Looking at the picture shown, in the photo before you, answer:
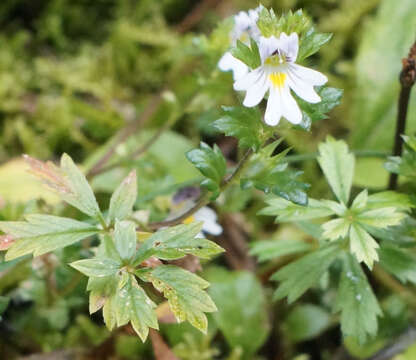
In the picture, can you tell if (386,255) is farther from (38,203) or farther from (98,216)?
(38,203)

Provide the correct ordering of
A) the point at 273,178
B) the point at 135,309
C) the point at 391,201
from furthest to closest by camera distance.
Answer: the point at 391,201
the point at 273,178
the point at 135,309

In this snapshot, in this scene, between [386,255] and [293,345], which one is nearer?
[386,255]

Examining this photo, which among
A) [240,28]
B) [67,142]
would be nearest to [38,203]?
[240,28]

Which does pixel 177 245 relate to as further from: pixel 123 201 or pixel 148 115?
pixel 148 115

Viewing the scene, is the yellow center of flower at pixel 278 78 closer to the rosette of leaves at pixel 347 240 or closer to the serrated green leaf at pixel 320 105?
the serrated green leaf at pixel 320 105

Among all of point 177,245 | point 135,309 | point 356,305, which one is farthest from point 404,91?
point 135,309

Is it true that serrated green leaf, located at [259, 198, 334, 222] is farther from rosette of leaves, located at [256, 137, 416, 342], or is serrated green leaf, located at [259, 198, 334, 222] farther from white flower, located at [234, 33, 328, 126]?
white flower, located at [234, 33, 328, 126]

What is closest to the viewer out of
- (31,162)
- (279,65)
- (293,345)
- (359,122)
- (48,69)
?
(279,65)
